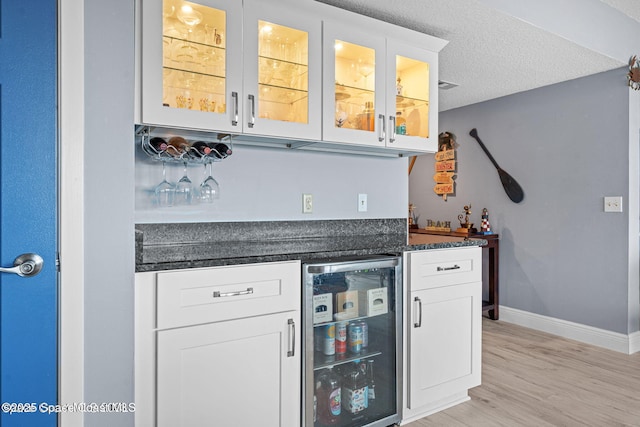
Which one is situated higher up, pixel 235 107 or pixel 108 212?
pixel 235 107

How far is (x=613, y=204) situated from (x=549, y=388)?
153 cm

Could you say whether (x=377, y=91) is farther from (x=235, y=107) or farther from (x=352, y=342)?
(x=352, y=342)

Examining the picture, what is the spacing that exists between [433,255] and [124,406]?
1.49 metres

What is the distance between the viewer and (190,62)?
170cm

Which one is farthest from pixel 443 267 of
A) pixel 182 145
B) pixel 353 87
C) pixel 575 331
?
pixel 575 331

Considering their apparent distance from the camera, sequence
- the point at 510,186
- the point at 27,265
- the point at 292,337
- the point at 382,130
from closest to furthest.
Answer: the point at 27,265
the point at 292,337
the point at 382,130
the point at 510,186

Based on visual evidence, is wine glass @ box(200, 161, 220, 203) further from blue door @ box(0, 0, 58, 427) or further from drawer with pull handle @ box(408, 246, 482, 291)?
drawer with pull handle @ box(408, 246, 482, 291)

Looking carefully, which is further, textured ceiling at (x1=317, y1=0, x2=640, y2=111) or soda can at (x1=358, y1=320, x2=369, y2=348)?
textured ceiling at (x1=317, y1=0, x2=640, y2=111)

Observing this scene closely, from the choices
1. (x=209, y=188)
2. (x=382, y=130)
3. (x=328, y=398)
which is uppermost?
(x=382, y=130)

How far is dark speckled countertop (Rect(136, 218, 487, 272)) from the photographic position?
155 cm

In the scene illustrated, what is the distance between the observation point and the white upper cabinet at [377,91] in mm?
2033

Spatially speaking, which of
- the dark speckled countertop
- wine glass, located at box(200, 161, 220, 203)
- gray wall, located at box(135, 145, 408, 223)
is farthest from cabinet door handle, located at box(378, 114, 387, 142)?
wine glass, located at box(200, 161, 220, 203)

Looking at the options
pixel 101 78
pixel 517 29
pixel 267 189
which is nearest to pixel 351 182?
pixel 267 189


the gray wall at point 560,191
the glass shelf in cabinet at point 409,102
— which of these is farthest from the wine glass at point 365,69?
the gray wall at point 560,191
